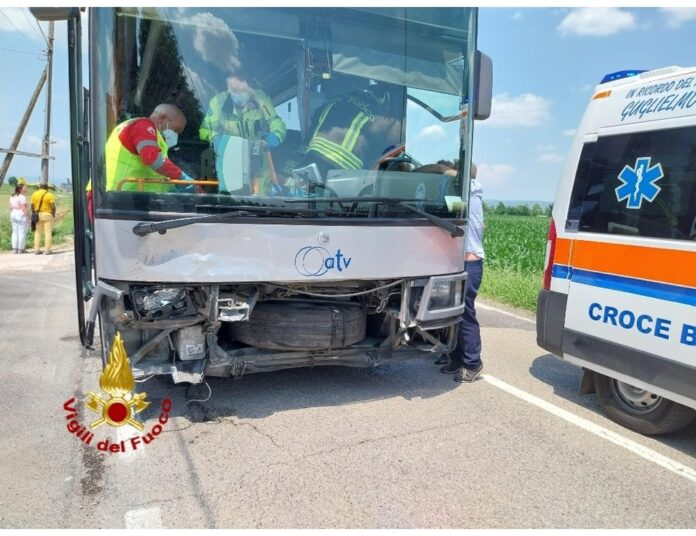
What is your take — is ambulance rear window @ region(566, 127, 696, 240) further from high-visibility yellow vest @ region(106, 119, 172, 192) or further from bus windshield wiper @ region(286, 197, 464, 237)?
high-visibility yellow vest @ region(106, 119, 172, 192)

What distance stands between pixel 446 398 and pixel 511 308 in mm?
4473

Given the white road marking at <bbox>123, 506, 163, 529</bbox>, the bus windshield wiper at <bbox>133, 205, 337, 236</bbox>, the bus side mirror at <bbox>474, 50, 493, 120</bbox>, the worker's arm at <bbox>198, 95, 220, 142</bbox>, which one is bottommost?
the white road marking at <bbox>123, 506, 163, 529</bbox>

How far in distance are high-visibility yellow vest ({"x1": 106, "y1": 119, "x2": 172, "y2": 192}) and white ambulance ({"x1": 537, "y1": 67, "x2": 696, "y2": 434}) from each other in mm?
2891

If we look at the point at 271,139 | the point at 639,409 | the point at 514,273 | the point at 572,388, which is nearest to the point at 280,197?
the point at 271,139

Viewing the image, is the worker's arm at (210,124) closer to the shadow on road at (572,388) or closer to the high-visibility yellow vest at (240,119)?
the high-visibility yellow vest at (240,119)

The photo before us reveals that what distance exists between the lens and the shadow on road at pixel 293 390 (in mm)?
4074

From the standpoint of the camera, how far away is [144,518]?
2.71 meters

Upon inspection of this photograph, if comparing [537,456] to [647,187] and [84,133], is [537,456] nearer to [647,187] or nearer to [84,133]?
[647,187]

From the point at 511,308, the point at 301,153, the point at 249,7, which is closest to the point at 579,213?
the point at 301,153

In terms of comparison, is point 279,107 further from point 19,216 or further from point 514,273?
point 19,216

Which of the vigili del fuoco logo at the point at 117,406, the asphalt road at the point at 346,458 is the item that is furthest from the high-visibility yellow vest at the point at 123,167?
the asphalt road at the point at 346,458

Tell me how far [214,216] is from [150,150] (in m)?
0.60

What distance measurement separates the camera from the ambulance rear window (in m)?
3.40

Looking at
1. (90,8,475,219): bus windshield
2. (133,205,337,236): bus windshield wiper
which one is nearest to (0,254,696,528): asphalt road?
(133,205,337,236): bus windshield wiper
